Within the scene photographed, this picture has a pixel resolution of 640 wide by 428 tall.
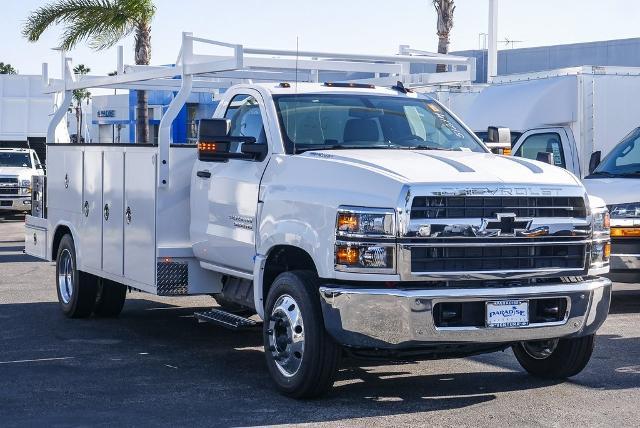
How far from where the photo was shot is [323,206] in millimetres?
8086

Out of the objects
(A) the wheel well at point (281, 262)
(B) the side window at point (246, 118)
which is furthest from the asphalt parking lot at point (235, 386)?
(B) the side window at point (246, 118)

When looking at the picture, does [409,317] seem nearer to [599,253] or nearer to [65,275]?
[599,253]

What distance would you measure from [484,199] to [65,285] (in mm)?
6091

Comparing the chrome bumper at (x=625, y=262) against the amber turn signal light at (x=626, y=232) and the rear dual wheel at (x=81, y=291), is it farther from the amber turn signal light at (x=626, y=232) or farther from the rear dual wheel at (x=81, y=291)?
the rear dual wheel at (x=81, y=291)

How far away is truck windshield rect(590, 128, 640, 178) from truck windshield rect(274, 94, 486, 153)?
14.4 feet

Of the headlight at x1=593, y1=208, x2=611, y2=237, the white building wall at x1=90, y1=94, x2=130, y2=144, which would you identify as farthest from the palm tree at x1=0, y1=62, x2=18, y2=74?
the headlight at x1=593, y1=208, x2=611, y2=237

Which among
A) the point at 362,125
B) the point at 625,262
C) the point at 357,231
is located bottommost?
the point at 625,262

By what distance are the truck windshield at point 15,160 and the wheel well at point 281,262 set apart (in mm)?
23842

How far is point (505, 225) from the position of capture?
8000mm

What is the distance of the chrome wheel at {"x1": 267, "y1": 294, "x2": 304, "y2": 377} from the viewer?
27.2ft

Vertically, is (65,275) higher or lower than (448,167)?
lower

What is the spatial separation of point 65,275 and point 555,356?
5.74 meters

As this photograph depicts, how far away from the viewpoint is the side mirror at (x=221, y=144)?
364 inches

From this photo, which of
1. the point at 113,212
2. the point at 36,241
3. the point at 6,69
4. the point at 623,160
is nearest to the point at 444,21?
the point at 623,160
